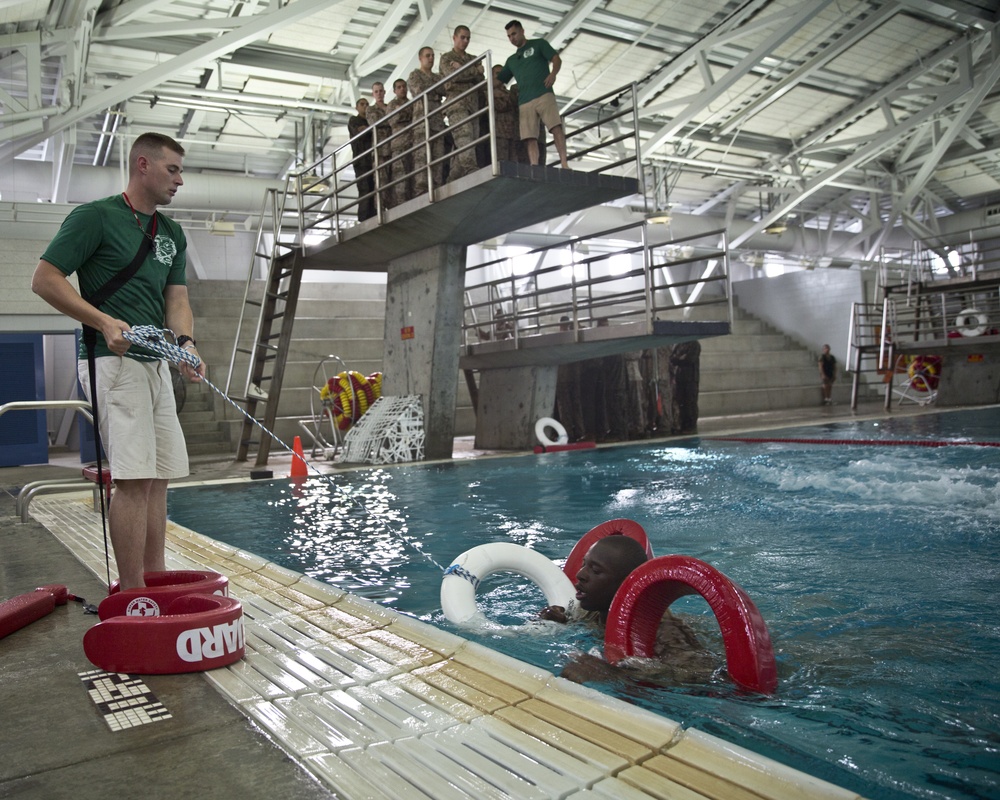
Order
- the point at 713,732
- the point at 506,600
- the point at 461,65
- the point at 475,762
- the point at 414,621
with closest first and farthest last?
the point at 475,762
the point at 713,732
the point at 414,621
the point at 506,600
the point at 461,65

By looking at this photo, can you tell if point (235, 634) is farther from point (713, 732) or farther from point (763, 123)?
point (763, 123)

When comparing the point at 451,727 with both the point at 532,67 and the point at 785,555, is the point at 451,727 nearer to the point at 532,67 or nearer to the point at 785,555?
the point at 785,555

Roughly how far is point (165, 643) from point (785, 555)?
3.48 m

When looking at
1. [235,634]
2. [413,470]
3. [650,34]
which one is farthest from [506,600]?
[650,34]

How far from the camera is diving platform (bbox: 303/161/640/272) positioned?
901 cm

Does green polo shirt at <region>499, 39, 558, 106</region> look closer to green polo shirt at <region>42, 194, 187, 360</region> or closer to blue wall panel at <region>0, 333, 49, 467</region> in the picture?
green polo shirt at <region>42, 194, 187, 360</region>

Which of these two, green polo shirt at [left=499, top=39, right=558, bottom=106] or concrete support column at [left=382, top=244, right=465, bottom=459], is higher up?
green polo shirt at [left=499, top=39, right=558, bottom=106]

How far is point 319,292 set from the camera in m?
25.9

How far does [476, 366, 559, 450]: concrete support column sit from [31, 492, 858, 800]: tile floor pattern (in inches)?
413

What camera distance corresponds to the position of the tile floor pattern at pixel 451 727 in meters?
1.66

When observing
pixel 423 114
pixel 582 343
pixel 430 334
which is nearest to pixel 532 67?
pixel 423 114

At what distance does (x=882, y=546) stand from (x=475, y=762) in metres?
3.86

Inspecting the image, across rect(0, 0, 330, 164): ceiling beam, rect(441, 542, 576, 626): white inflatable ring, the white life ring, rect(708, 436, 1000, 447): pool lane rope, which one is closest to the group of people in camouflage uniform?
rect(0, 0, 330, 164): ceiling beam

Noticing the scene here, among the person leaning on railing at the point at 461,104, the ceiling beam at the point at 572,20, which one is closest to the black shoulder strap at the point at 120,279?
the person leaning on railing at the point at 461,104
